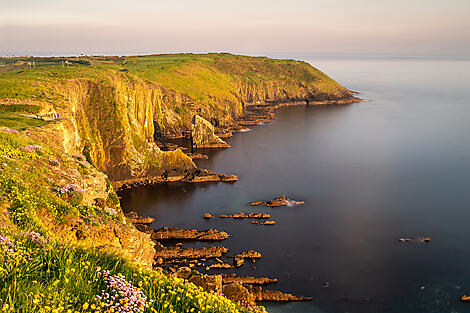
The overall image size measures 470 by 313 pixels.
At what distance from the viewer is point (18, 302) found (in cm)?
1000

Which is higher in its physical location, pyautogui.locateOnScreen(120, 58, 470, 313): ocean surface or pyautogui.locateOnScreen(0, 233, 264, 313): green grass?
pyautogui.locateOnScreen(0, 233, 264, 313): green grass

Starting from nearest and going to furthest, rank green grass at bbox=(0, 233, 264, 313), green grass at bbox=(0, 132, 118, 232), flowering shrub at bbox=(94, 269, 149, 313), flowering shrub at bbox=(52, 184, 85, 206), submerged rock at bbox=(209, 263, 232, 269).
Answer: green grass at bbox=(0, 233, 264, 313) → flowering shrub at bbox=(94, 269, 149, 313) → green grass at bbox=(0, 132, 118, 232) → flowering shrub at bbox=(52, 184, 85, 206) → submerged rock at bbox=(209, 263, 232, 269)

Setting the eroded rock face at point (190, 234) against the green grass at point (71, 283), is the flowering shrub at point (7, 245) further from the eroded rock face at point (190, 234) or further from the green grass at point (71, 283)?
the eroded rock face at point (190, 234)

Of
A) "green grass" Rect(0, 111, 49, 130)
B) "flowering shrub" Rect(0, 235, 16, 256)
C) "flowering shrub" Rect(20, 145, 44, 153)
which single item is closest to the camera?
"flowering shrub" Rect(0, 235, 16, 256)

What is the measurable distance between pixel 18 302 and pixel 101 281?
2.59 m

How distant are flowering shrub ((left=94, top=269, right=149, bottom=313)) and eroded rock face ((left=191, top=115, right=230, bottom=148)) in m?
123

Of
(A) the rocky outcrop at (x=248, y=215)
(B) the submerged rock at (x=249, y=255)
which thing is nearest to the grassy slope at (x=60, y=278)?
(B) the submerged rock at (x=249, y=255)

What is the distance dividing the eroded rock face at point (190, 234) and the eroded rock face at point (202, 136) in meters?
69.9

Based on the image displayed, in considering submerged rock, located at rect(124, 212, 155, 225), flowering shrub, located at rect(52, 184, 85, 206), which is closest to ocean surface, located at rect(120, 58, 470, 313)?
submerged rock, located at rect(124, 212, 155, 225)

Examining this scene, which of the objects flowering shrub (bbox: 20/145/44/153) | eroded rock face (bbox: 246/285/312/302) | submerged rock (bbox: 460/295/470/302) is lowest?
submerged rock (bbox: 460/295/470/302)

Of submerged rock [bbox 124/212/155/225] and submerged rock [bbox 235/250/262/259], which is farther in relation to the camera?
submerged rock [bbox 124/212/155/225]

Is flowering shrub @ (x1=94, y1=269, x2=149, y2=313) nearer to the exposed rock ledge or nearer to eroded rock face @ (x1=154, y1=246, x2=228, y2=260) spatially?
eroded rock face @ (x1=154, y1=246, x2=228, y2=260)

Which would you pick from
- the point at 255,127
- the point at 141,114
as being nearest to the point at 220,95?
the point at 255,127

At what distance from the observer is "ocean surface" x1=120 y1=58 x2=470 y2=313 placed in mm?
52844
